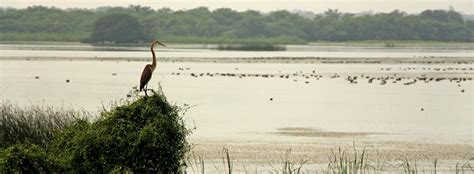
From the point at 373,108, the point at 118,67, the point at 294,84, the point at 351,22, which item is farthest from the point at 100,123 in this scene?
the point at 351,22

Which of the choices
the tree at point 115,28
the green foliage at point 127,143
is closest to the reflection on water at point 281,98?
the green foliage at point 127,143

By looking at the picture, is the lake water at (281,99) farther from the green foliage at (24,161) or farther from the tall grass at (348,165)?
the green foliage at (24,161)

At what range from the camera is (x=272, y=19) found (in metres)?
180

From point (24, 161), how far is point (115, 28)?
14103cm

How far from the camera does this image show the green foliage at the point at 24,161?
516 inches

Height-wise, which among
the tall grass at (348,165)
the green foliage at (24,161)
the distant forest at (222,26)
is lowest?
the distant forest at (222,26)

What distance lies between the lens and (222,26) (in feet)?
563

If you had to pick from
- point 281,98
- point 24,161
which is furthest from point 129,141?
point 281,98

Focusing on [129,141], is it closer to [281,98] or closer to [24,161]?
[24,161]

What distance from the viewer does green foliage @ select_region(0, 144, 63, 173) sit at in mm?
13102

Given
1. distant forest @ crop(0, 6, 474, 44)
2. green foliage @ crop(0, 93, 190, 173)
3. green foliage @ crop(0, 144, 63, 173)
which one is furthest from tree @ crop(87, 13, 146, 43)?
green foliage @ crop(0, 144, 63, 173)

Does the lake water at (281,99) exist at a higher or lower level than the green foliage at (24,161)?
lower

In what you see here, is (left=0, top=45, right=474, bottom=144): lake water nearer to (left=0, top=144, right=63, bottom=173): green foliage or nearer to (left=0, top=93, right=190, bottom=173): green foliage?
(left=0, top=93, right=190, bottom=173): green foliage

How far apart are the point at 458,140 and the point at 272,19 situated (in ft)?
509
